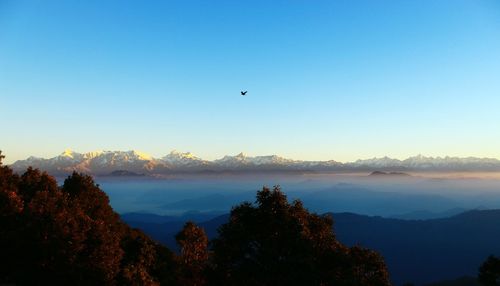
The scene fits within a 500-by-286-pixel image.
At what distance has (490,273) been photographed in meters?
54.7

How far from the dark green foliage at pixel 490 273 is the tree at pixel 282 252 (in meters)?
25.3

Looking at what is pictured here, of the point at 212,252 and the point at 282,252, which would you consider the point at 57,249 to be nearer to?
the point at 212,252

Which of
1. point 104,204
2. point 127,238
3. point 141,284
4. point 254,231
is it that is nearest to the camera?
point 254,231

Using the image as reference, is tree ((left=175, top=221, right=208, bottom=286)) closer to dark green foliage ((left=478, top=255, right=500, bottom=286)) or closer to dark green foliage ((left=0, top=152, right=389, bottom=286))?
dark green foliage ((left=0, top=152, right=389, bottom=286))

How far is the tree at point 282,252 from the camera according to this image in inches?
1404

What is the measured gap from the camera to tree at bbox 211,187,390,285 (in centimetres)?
3566

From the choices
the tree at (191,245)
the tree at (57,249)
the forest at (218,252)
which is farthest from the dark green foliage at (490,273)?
the tree at (57,249)

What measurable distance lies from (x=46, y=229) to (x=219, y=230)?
21943 millimetres

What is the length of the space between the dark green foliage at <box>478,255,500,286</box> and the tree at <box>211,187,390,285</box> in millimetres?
25294

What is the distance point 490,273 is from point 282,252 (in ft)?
117

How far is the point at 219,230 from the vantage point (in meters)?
38.7

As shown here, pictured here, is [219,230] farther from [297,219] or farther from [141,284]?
[141,284]

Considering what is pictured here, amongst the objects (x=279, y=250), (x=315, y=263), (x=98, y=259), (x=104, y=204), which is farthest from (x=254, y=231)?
(x=104, y=204)

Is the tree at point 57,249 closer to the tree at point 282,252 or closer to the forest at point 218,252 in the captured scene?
the forest at point 218,252
